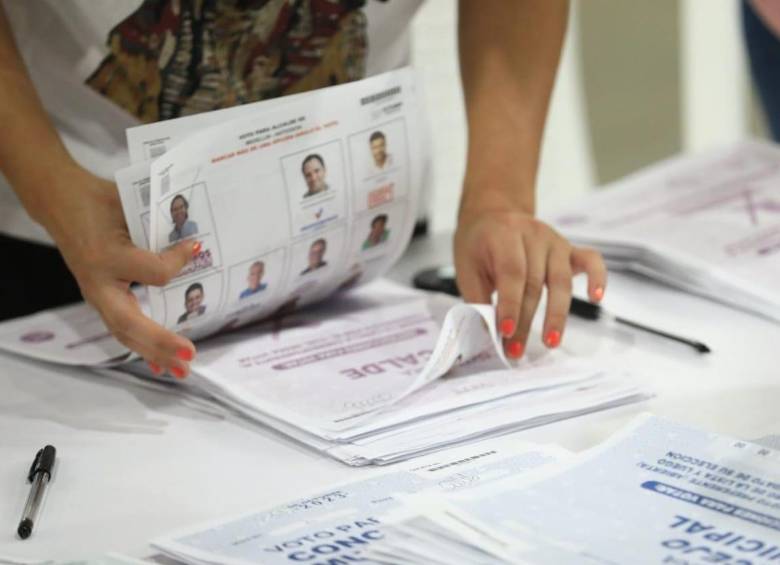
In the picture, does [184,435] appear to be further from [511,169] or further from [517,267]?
[511,169]

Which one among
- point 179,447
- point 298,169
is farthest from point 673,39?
point 179,447

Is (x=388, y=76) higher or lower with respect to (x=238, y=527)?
higher

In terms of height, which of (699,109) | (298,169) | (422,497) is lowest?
(699,109)

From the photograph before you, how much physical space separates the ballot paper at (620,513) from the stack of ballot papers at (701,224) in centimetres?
39

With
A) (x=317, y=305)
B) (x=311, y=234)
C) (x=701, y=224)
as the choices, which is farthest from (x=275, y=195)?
(x=701, y=224)

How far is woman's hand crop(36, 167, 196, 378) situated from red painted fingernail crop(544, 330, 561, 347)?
286 millimetres

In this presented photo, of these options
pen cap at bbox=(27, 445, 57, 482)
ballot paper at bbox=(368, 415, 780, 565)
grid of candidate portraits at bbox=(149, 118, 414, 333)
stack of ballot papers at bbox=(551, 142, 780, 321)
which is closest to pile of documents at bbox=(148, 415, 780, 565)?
ballot paper at bbox=(368, 415, 780, 565)

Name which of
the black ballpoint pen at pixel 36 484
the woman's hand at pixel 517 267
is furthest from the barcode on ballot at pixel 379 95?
the black ballpoint pen at pixel 36 484

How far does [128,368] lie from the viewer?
3.36 feet

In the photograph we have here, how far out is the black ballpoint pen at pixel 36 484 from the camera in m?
0.75

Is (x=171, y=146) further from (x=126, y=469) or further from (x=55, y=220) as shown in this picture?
(x=126, y=469)

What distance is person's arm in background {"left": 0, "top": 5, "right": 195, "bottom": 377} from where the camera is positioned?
92 cm

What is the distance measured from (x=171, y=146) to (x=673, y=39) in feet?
7.92

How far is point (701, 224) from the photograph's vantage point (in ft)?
4.29
